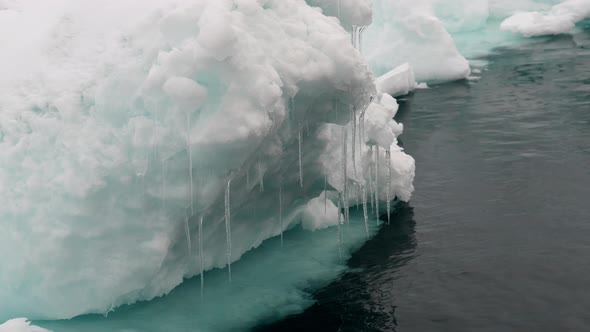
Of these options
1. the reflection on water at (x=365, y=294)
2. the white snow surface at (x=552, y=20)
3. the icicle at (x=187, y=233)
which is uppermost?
the white snow surface at (x=552, y=20)

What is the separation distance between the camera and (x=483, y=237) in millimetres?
10734

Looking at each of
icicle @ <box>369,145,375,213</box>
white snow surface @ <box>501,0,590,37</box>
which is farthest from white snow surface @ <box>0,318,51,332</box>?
white snow surface @ <box>501,0,590,37</box>

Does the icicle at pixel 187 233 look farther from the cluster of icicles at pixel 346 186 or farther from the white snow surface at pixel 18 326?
the white snow surface at pixel 18 326

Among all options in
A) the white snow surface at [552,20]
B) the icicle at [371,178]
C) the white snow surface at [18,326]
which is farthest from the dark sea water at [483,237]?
the white snow surface at [552,20]

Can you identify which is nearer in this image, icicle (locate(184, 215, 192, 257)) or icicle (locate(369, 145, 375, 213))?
icicle (locate(184, 215, 192, 257))

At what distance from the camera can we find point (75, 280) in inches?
334

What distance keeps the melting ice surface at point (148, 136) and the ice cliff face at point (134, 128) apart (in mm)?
16

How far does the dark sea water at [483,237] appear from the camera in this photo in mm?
8664

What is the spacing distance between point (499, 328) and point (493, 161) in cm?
655

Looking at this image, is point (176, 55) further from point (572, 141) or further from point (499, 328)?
point (572, 141)

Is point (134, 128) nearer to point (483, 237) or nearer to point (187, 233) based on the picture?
point (187, 233)

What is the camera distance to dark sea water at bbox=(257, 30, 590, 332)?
8.66m

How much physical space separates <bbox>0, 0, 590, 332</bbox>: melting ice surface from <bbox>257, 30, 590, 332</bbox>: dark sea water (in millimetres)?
954

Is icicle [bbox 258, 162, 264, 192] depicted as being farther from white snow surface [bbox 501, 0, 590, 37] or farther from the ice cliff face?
white snow surface [bbox 501, 0, 590, 37]
